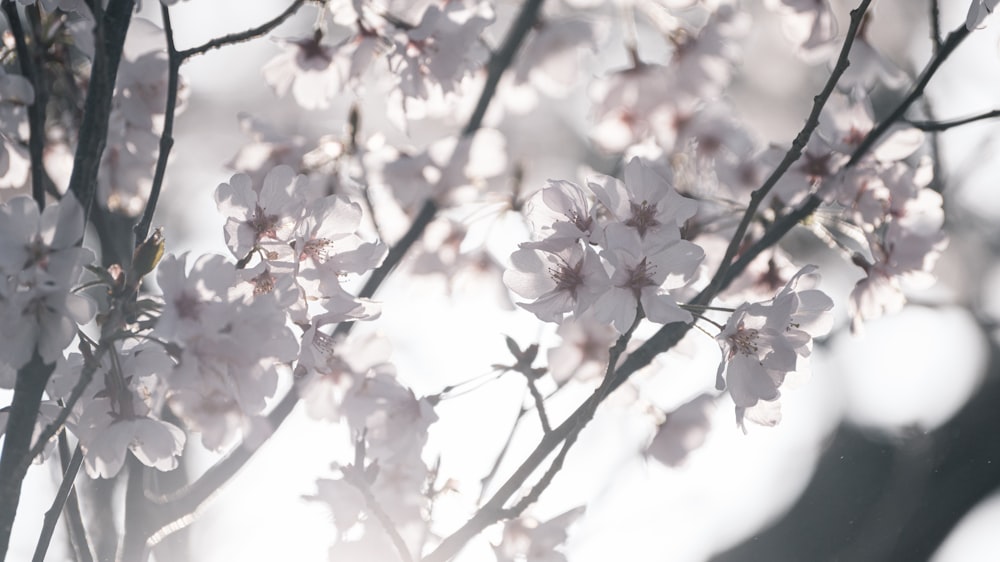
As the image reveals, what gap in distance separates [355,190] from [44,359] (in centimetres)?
82

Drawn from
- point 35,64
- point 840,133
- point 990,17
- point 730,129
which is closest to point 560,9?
point 730,129

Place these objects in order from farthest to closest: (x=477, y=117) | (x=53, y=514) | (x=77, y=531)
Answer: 1. (x=477, y=117)
2. (x=77, y=531)
3. (x=53, y=514)

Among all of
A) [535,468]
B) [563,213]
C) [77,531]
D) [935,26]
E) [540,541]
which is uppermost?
[935,26]

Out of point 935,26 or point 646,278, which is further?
point 935,26

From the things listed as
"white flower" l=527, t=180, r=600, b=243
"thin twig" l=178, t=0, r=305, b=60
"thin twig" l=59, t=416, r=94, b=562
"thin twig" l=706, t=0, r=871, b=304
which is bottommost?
"thin twig" l=59, t=416, r=94, b=562

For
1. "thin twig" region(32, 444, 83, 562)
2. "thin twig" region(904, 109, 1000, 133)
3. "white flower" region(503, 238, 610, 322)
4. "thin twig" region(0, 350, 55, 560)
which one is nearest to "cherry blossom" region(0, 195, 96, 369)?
"thin twig" region(0, 350, 55, 560)

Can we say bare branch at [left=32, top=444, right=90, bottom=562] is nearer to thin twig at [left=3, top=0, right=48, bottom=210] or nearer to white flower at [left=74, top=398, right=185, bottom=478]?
white flower at [left=74, top=398, right=185, bottom=478]

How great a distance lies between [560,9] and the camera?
196cm

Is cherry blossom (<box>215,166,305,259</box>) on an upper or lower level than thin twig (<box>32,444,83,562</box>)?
upper

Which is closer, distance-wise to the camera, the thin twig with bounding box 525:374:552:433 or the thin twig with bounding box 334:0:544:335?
the thin twig with bounding box 525:374:552:433

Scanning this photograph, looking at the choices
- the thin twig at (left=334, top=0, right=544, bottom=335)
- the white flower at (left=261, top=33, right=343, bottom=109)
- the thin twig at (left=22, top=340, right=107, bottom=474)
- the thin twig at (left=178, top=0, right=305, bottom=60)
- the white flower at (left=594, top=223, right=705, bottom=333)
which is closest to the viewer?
the thin twig at (left=22, top=340, right=107, bottom=474)

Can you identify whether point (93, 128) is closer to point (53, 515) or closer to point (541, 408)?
point (53, 515)

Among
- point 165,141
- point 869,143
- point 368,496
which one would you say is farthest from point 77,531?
point 869,143

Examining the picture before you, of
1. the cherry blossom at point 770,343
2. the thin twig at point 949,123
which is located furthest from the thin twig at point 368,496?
the thin twig at point 949,123
